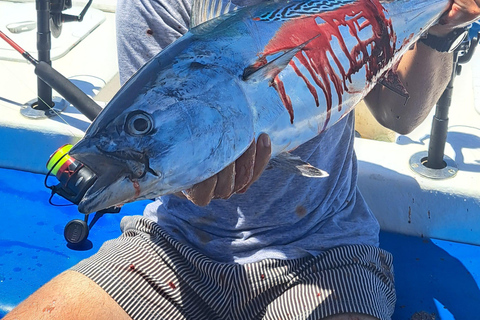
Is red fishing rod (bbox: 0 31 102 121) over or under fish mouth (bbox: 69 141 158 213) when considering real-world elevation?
under

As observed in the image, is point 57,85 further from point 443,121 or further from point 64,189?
point 443,121

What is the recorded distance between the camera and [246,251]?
1599 millimetres

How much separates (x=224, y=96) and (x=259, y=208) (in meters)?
0.63

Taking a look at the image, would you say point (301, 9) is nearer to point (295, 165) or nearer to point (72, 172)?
point (295, 165)

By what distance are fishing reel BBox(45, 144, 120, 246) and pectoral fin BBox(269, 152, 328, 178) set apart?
111 cm

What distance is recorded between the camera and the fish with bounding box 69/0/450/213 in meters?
0.98

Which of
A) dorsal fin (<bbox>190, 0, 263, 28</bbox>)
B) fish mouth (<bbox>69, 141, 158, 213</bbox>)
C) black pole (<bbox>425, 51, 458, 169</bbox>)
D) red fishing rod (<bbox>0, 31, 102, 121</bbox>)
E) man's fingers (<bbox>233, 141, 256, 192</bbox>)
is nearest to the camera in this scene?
fish mouth (<bbox>69, 141, 158, 213</bbox>)

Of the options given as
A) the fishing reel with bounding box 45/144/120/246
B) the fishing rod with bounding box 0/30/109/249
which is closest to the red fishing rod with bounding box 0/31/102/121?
the fishing rod with bounding box 0/30/109/249

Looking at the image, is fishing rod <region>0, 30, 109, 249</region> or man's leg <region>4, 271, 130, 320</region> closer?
man's leg <region>4, 271, 130, 320</region>

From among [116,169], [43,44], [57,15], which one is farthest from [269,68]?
[57,15]

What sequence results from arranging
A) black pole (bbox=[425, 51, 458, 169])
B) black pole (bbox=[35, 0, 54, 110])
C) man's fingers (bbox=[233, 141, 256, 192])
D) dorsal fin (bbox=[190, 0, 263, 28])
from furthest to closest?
black pole (bbox=[35, 0, 54, 110])
black pole (bbox=[425, 51, 458, 169])
dorsal fin (bbox=[190, 0, 263, 28])
man's fingers (bbox=[233, 141, 256, 192])

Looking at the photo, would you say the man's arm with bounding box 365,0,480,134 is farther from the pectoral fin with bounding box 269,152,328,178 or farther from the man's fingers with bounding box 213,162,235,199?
the man's fingers with bounding box 213,162,235,199

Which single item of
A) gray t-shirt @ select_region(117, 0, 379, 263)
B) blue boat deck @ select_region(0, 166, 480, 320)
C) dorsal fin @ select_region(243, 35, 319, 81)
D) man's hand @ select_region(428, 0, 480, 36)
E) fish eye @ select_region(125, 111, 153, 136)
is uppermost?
man's hand @ select_region(428, 0, 480, 36)

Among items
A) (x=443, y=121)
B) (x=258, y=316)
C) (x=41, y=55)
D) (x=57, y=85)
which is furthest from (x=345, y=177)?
(x=41, y=55)
